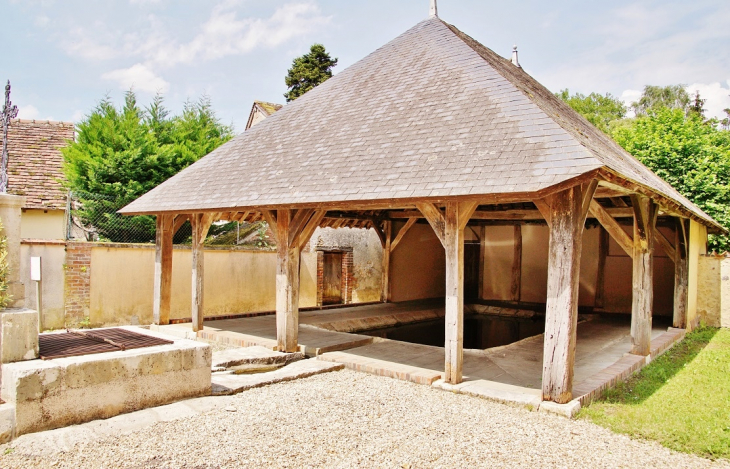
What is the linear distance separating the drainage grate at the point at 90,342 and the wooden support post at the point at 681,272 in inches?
369

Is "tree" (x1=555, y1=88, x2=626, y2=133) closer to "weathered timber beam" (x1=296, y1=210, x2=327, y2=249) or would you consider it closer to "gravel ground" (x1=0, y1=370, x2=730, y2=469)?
"weathered timber beam" (x1=296, y1=210, x2=327, y2=249)

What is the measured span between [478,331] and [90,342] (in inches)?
350

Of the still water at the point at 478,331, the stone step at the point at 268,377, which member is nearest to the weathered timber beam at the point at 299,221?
the stone step at the point at 268,377

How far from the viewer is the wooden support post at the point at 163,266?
9125mm

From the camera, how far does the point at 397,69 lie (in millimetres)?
8844

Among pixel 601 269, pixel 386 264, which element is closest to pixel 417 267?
pixel 386 264

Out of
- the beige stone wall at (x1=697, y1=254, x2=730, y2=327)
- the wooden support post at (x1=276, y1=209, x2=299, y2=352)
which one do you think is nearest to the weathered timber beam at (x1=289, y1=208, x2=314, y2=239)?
the wooden support post at (x1=276, y1=209, x2=299, y2=352)

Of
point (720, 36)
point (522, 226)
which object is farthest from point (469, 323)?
point (720, 36)

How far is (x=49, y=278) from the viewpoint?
9047 mm

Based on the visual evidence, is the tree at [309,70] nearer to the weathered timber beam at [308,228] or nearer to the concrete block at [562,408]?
the weathered timber beam at [308,228]

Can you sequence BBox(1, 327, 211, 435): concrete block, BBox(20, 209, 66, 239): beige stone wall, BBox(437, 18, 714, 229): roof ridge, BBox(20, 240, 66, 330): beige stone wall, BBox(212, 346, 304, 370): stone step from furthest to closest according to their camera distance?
BBox(20, 209, 66, 239): beige stone wall
BBox(20, 240, 66, 330): beige stone wall
BBox(212, 346, 304, 370): stone step
BBox(437, 18, 714, 229): roof ridge
BBox(1, 327, 211, 435): concrete block

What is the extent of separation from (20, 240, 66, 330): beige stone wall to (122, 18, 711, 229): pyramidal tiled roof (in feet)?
5.34

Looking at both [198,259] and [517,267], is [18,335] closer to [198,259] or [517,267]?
[198,259]

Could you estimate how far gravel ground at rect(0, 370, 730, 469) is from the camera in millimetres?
3779
